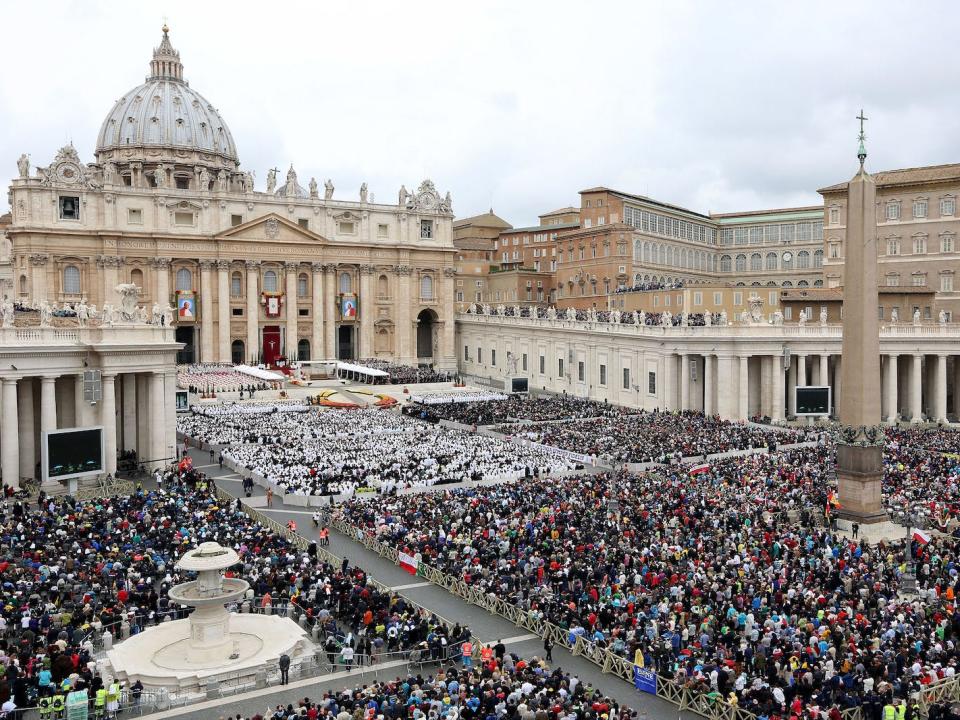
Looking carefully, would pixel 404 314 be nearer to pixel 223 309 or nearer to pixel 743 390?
pixel 223 309

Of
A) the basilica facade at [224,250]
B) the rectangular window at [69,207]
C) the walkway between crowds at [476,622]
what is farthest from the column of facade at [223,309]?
the walkway between crowds at [476,622]

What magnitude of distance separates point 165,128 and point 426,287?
121ft

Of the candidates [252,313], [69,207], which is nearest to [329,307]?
[252,313]

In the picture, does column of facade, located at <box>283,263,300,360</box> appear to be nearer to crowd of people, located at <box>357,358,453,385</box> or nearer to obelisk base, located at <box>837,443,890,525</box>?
crowd of people, located at <box>357,358,453,385</box>

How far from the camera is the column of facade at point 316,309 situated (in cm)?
9225

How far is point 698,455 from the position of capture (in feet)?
133

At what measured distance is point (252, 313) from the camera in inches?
3529

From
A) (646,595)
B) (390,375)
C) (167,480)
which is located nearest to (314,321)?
(390,375)

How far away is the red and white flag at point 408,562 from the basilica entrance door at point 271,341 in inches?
2669

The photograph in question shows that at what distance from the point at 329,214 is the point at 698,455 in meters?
62.3

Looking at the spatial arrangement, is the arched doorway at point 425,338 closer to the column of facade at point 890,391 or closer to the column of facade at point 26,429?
the column of facade at point 890,391

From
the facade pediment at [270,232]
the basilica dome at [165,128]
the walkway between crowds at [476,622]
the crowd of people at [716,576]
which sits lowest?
the walkway between crowds at [476,622]

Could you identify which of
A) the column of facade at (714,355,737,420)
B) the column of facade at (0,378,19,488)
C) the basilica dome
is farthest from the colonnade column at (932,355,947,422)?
the basilica dome

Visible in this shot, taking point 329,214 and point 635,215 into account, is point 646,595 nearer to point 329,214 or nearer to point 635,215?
point 635,215
